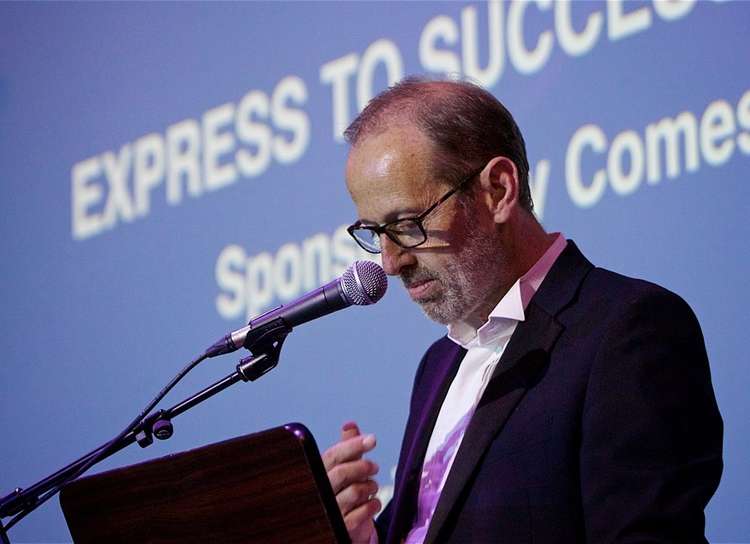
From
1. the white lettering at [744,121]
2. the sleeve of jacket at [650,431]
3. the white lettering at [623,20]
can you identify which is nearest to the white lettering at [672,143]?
the white lettering at [744,121]

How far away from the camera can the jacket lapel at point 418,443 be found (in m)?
2.28

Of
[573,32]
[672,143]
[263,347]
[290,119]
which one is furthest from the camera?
[290,119]

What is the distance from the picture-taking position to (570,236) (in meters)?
3.15

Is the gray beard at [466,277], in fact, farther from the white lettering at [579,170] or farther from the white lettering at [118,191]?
the white lettering at [118,191]

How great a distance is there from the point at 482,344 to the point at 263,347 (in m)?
0.56

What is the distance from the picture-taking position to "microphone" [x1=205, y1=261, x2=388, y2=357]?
1988 millimetres

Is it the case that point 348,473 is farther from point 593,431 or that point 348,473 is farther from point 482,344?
point 482,344

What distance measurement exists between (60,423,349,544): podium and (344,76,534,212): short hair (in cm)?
82

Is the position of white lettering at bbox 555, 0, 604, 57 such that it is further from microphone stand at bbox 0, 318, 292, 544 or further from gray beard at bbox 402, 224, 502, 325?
microphone stand at bbox 0, 318, 292, 544

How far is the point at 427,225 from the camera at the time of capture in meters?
2.28

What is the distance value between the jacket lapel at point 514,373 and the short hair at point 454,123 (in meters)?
0.26

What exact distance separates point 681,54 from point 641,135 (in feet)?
0.80

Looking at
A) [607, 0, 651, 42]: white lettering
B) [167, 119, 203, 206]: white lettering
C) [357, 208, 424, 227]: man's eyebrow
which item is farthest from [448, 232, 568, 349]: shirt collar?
[167, 119, 203, 206]: white lettering

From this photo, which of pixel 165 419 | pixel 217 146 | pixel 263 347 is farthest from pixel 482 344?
pixel 217 146
